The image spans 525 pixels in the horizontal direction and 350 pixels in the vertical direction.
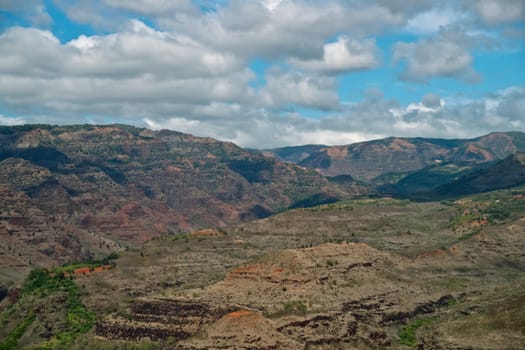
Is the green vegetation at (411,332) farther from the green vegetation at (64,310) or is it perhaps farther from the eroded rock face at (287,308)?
the green vegetation at (64,310)

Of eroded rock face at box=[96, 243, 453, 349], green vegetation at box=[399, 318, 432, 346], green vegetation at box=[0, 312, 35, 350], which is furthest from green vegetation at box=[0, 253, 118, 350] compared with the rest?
green vegetation at box=[399, 318, 432, 346]

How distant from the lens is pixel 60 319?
162875mm

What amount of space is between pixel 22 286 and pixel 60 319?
38.7 m

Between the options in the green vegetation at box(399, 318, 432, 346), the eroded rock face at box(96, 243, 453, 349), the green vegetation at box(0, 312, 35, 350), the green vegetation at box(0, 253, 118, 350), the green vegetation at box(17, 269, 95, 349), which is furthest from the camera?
the green vegetation at box(17, 269, 95, 349)

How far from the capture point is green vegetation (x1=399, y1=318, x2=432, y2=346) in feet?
469

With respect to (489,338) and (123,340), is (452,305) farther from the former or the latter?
(123,340)

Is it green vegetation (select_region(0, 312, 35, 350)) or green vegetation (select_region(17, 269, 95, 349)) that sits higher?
green vegetation (select_region(17, 269, 95, 349))

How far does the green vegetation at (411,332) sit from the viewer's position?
14294cm

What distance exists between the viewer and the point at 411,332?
493 ft

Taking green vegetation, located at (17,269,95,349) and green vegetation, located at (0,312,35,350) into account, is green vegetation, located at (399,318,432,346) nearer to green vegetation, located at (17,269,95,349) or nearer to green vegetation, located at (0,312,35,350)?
green vegetation, located at (17,269,95,349)

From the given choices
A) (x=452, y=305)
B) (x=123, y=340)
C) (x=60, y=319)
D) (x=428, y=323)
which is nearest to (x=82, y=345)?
(x=123, y=340)

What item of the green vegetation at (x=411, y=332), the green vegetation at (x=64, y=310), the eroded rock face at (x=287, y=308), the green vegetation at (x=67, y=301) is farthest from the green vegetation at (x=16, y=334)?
the green vegetation at (x=411, y=332)

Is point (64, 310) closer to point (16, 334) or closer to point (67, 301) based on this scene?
point (67, 301)

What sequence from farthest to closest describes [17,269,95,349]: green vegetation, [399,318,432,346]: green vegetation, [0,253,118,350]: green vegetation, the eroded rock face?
[17,269,95,349]: green vegetation < [0,253,118,350]: green vegetation < [399,318,432,346]: green vegetation < the eroded rock face
